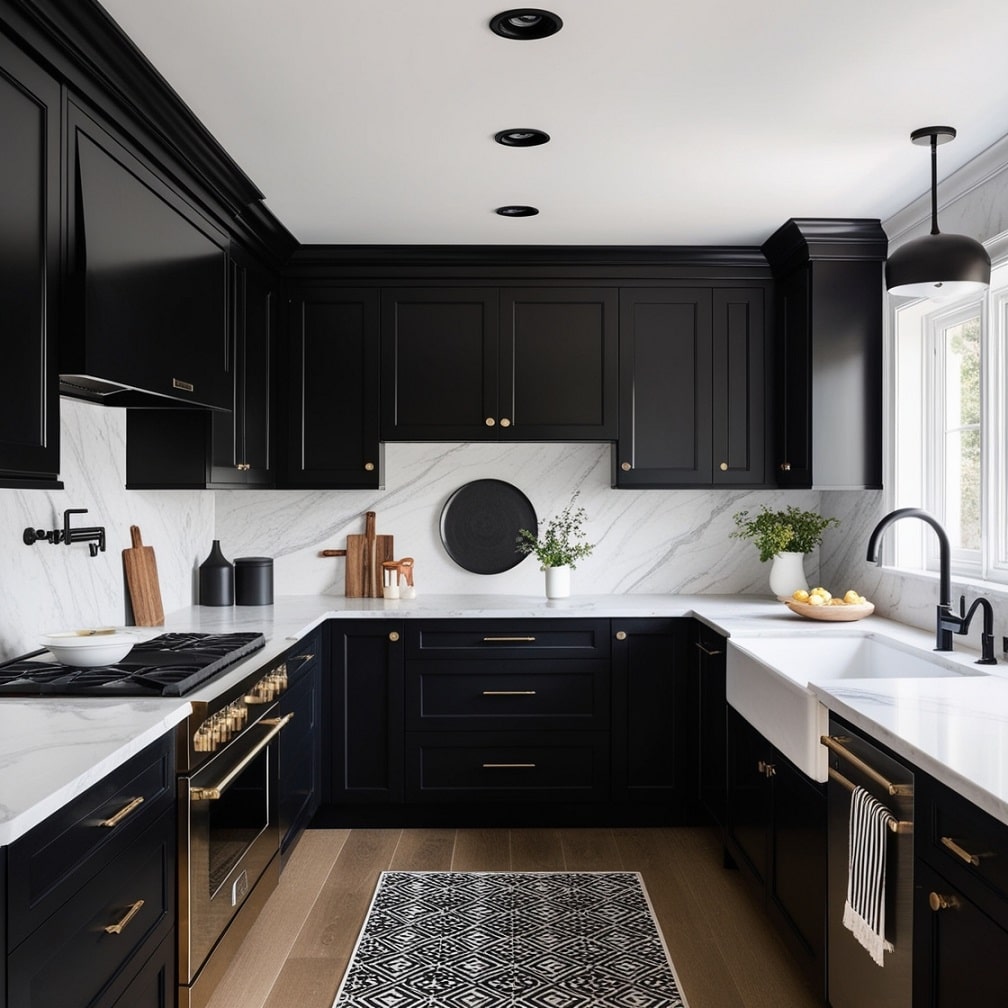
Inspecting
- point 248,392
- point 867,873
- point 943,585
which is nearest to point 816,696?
point 867,873

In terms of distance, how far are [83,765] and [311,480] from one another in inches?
102

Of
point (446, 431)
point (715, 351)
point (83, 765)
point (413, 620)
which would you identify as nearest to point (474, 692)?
point (413, 620)

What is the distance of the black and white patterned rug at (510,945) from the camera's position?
109 inches

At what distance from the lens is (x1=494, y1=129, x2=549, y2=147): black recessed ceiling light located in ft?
9.47

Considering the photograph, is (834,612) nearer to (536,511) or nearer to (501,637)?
(501,637)

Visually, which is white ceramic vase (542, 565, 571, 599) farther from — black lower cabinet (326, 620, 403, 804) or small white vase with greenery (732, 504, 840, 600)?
small white vase with greenery (732, 504, 840, 600)

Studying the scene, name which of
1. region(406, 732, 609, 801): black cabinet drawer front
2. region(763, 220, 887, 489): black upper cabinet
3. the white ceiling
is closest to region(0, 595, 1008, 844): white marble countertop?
region(763, 220, 887, 489): black upper cabinet

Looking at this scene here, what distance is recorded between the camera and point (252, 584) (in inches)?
167

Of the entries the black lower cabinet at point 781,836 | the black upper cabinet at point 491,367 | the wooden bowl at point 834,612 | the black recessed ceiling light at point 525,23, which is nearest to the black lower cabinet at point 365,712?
the black upper cabinet at point 491,367

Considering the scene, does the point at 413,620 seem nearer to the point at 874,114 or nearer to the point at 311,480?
the point at 311,480

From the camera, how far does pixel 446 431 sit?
430 centimetres

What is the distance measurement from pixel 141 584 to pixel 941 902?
2747 mm

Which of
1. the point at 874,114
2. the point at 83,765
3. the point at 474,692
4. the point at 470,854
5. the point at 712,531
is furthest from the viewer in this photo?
the point at 712,531

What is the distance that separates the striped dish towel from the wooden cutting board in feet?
8.05
